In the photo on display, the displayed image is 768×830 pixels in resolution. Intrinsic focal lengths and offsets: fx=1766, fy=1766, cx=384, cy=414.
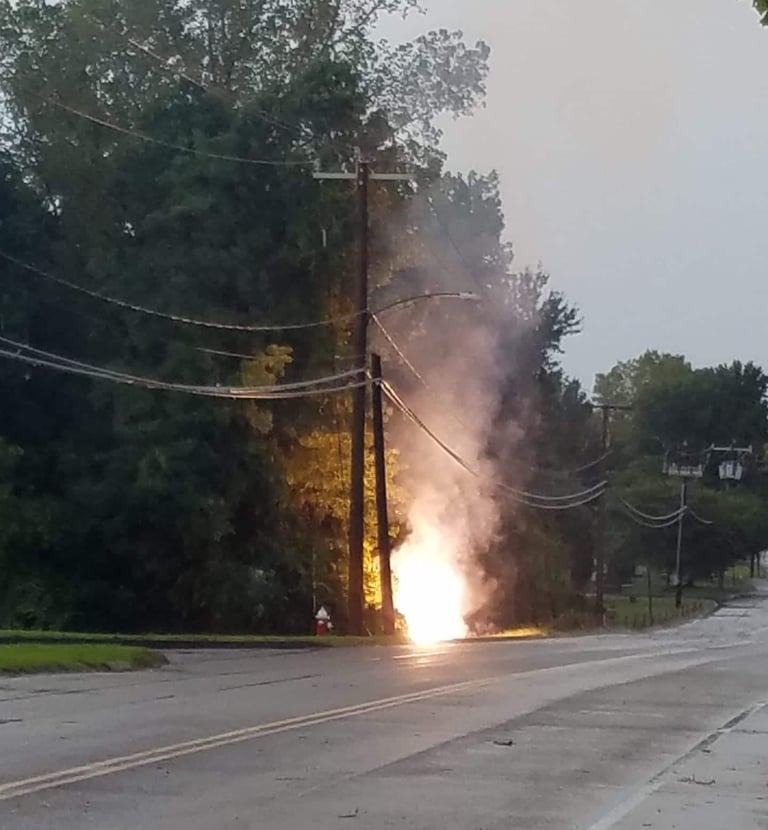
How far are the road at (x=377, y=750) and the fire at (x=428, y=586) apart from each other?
25515 mm

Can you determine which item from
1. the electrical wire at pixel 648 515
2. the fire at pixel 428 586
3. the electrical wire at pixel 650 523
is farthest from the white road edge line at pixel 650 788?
the electrical wire at pixel 650 523

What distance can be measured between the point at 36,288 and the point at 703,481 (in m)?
79.8

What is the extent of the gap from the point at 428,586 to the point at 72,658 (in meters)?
29.8

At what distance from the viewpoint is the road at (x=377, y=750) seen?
11.3 meters

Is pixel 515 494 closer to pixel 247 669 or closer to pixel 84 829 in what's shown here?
pixel 247 669

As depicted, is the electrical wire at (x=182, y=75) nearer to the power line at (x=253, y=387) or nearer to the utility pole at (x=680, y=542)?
the power line at (x=253, y=387)

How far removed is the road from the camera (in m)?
11.3

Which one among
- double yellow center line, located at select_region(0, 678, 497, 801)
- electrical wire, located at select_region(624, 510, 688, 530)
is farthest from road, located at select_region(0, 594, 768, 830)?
electrical wire, located at select_region(624, 510, 688, 530)

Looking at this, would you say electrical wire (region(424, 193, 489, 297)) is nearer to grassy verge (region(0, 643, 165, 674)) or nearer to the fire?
the fire

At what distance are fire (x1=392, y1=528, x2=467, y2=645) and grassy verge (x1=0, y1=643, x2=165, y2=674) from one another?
23.8 meters

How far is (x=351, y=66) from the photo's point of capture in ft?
158

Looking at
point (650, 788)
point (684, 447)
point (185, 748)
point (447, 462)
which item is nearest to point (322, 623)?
point (447, 462)

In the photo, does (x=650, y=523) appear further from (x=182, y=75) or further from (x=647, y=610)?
(x=182, y=75)

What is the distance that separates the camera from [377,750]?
14688mm
